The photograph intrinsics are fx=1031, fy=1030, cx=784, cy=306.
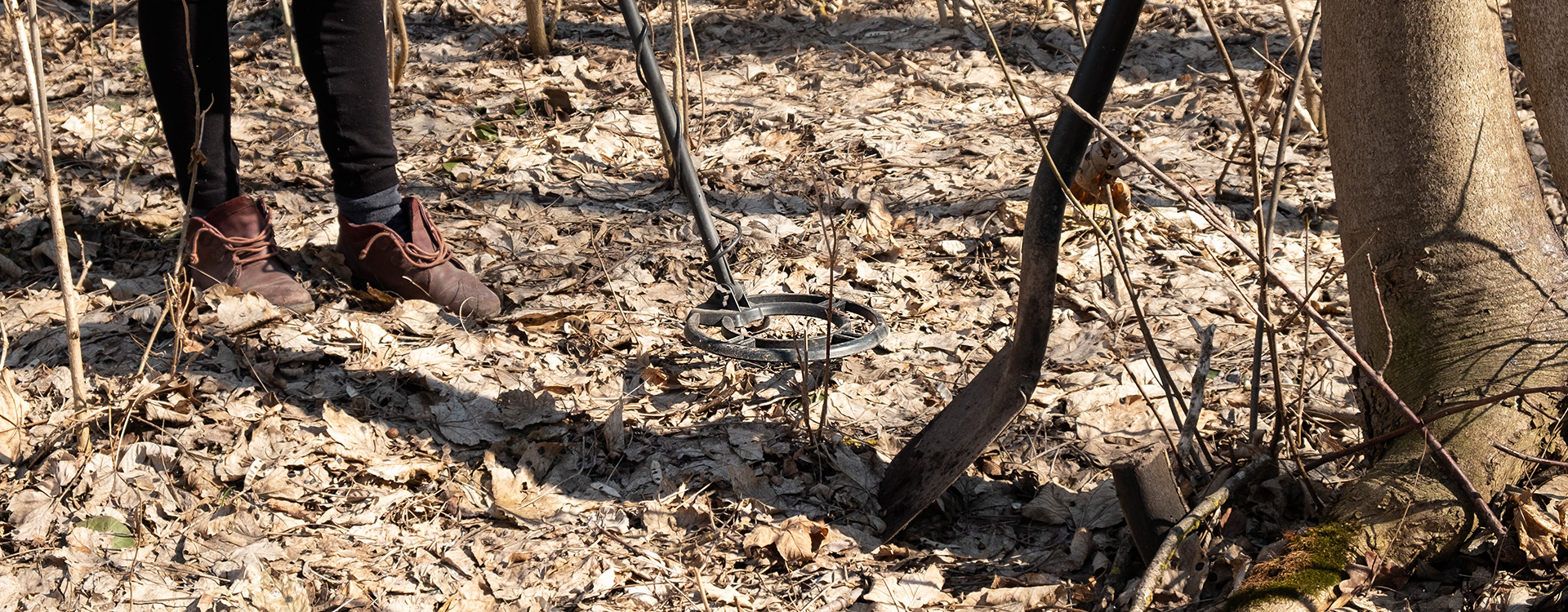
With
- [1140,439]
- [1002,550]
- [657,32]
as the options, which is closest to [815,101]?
[657,32]

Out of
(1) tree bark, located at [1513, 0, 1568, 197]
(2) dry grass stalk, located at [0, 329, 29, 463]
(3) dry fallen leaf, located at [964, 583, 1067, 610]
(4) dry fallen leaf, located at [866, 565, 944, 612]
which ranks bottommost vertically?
(4) dry fallen leaf, located at [866, 565, 944, 612]

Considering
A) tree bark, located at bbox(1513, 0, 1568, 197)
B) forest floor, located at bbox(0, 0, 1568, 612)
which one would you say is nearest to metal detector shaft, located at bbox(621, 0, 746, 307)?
forest floor, located at bbox(0, 0, 1568, 612)

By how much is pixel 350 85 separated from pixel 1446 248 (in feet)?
8.13

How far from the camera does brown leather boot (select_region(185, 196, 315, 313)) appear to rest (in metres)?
2.79

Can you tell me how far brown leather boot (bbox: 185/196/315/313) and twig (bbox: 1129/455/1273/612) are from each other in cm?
226

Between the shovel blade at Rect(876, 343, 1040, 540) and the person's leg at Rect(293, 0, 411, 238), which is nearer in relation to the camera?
the shovel blade at Rect(876, 343, 1040, 540)

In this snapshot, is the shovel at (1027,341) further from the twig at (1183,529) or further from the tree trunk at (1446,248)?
the tree trunk at (1446,248)

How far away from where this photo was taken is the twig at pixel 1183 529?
1646 mm

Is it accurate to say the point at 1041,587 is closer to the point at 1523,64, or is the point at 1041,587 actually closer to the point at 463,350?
the point at 1523,64

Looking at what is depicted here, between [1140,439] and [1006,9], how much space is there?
387cm

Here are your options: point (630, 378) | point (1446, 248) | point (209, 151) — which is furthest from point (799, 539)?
point (209, 151)

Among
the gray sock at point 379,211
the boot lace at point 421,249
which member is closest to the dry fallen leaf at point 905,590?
the boot lace at point 421,249

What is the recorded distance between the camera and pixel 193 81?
2676mm

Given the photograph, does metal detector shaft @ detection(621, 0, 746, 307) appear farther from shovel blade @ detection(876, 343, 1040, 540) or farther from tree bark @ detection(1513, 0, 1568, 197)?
tree bark @ detection(1513, 0, 1568, 197)
